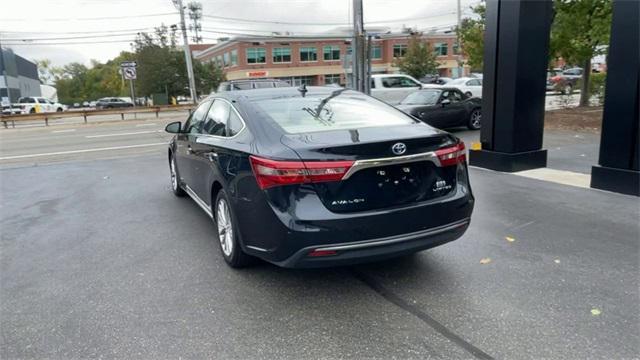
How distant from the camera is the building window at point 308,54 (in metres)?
63.1

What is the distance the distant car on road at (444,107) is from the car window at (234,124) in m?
9.36

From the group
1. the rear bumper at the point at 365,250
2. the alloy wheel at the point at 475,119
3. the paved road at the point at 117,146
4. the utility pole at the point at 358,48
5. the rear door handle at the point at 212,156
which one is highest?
the utility pole at the point at 358,48

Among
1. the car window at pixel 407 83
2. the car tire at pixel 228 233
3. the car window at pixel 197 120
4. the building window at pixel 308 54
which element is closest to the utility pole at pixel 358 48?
the car window at pixel 407 83

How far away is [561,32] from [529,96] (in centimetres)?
1005

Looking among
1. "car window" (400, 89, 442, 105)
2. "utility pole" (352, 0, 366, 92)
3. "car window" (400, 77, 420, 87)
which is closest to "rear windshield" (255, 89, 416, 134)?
"car window" (400, 89, 442, 105)

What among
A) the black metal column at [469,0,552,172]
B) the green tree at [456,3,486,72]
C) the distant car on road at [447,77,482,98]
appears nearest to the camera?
the black metal column at [469,0,552,172]

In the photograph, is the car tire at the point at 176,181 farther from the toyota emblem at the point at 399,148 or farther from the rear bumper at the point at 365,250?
the toyota emblem at the point at 399,148

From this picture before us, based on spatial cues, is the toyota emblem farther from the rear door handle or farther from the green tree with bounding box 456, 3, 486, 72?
the green tree with bounding box 456, 3, 486, 72

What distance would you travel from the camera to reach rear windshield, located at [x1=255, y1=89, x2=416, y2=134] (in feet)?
13.0

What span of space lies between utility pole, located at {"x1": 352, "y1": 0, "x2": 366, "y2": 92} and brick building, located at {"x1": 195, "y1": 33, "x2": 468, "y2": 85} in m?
44.1

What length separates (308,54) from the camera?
63.4m

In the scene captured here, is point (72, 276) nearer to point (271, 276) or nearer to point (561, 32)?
point (271, 276)

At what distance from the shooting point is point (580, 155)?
970 centimetres

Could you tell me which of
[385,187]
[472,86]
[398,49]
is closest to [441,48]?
[398,49]
